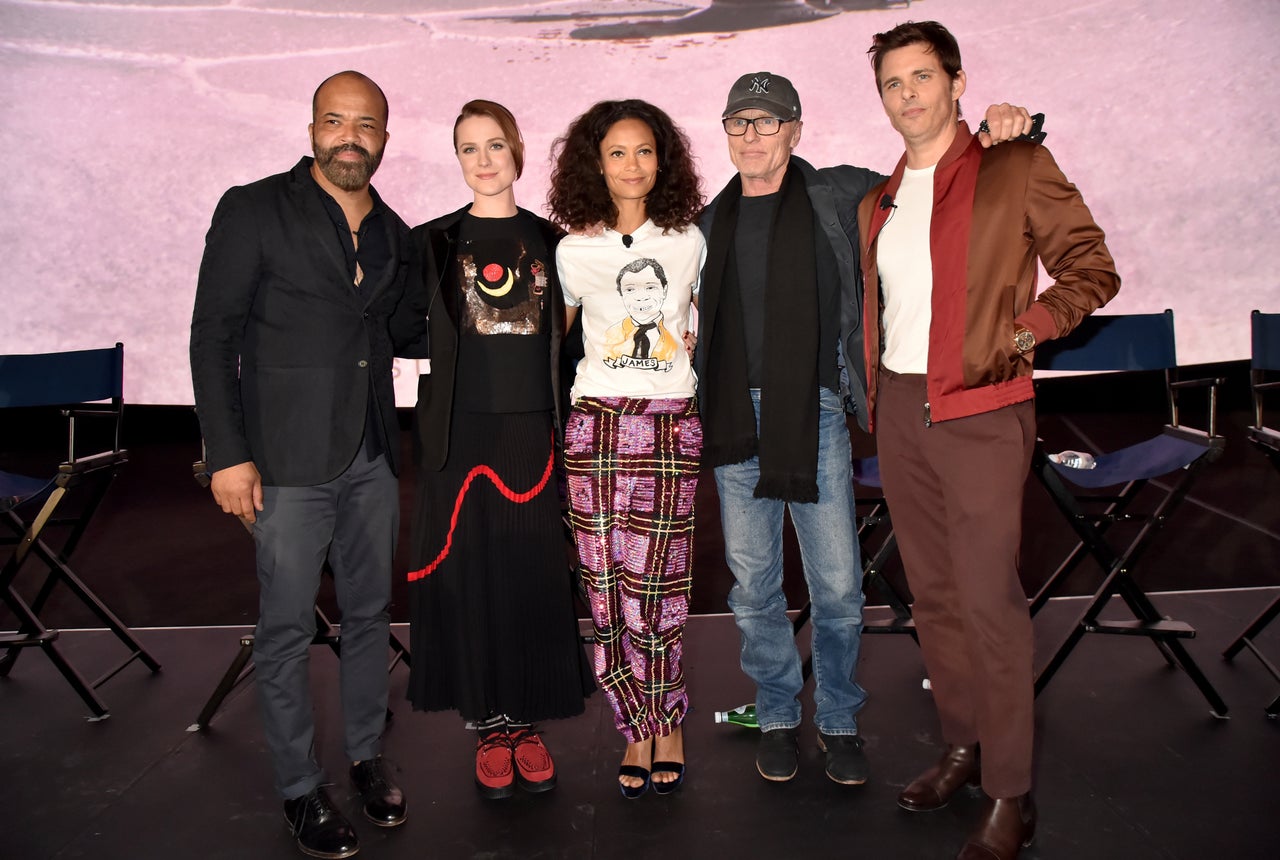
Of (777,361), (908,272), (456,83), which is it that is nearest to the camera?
(908,272)

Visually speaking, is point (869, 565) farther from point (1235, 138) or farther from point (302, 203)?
point (1235, 138)

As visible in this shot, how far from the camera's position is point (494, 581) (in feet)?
7.43

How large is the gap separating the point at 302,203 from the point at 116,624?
178cm

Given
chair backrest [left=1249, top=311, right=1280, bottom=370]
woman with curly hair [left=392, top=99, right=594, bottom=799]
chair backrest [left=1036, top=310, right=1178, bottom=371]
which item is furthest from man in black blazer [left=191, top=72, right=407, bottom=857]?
chair backrest [left=1249, top=311, right=1280, bottom=370]

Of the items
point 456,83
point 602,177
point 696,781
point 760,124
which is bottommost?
point 696,781

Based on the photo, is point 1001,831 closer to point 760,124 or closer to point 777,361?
point 777,361

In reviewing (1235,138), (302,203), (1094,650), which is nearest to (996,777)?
(1094,650)

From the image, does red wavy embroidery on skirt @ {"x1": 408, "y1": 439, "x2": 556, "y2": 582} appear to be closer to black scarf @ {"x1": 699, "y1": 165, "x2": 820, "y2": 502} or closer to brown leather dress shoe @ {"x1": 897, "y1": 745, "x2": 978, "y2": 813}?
black scarf @ {"x1": 699, "y1": 165, "x2": 820, "y2": 502}

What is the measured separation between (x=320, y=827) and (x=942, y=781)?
1414mm

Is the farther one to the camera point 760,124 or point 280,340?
point 760,124

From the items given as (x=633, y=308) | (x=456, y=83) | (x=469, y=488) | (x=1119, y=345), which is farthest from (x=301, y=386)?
(x=456, y=83)

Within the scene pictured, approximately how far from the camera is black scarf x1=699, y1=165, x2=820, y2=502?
218cm

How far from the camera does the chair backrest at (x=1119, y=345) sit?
2.99 m

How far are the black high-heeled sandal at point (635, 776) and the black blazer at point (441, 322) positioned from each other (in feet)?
2.80
